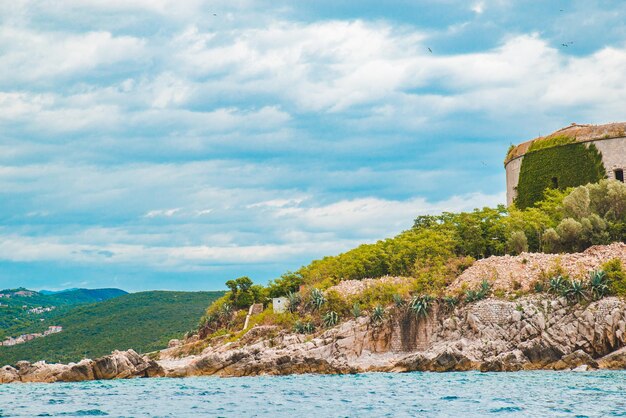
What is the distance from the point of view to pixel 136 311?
333 feet

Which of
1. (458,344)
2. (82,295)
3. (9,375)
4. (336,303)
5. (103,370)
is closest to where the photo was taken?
(458,344)

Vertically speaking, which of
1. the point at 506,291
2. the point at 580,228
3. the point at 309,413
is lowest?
→ the point at 309,413

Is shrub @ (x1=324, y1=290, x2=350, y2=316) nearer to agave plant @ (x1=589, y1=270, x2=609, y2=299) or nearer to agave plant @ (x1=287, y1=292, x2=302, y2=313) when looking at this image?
agave plant @ (x1=287, y1=292, x2=302, y2=313)

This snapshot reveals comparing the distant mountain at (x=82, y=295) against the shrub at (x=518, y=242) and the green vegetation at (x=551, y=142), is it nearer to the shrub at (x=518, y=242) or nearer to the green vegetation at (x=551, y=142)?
the green vegetation at (x=551, y=142)

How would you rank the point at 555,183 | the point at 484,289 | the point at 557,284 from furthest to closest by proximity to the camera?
the point at 555,183, the point at 484,289, the point at 557,284

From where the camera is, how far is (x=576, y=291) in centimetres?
4038

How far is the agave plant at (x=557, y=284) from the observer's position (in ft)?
135

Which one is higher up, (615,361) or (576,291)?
(576,291)

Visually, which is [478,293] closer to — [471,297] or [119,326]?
[471,297]

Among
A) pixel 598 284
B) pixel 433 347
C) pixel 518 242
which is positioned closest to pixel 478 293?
pixel 433 347

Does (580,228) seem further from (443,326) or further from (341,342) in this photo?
(341,342)

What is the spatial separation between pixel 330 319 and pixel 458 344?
8.72 metres

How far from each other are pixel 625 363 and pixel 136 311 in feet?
242

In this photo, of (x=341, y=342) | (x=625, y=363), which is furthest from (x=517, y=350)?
(x=341, y=342)
